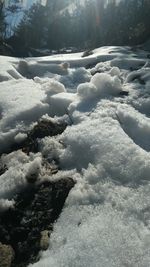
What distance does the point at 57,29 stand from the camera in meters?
44.9

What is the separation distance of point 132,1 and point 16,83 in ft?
117

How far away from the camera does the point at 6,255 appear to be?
3039mm

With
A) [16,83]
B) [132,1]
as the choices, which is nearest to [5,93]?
[16,83]

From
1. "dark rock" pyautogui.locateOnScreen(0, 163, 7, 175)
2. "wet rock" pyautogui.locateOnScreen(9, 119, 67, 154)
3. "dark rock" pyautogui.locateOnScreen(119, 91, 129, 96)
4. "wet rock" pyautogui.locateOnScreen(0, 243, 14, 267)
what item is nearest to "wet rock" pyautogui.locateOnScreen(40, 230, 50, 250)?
"wet rock" pyautogui.locateOnScreen(0, 243, 14, 267)

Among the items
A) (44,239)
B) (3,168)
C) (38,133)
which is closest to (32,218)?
(44,239)

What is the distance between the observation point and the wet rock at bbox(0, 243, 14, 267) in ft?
9.73

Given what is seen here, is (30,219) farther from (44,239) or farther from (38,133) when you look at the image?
(38,133)

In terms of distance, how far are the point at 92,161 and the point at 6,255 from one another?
1516 millimetres

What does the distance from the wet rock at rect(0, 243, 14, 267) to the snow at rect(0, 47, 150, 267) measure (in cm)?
30

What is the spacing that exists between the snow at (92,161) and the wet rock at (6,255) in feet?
0.99

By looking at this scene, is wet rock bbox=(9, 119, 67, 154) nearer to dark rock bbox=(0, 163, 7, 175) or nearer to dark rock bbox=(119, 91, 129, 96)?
dark rock bbox=(0, 163, 7, 175)

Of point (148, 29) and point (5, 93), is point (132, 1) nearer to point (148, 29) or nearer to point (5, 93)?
point (148, 29)

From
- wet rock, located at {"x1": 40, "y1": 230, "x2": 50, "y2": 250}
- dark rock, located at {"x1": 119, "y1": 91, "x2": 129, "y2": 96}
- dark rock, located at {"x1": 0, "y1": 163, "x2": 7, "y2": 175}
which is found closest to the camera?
wet rock, located at {"x1": 40, "y1": 230, "x2": 50, "y2": 250}

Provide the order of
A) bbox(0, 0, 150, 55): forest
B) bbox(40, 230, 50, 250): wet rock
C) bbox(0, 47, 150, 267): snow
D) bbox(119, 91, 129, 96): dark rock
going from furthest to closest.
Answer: bbox(0, 0, 150, 55): forest
bbox(119, 91, 129, 96): dark rock
bbox(40, 230, 50, 250): wet rock
bbox(0, 47, 150, 267): snow
